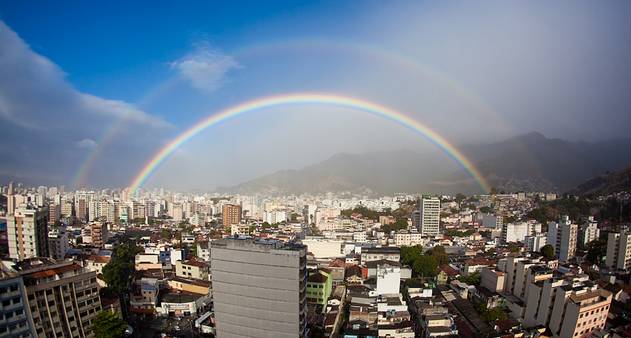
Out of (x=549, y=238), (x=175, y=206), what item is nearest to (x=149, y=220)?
(x=175, y=206)

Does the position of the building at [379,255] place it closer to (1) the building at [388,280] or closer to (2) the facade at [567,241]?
(1) the building at [388,280]

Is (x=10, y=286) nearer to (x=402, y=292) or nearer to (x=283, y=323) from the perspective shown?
(x=283, y=323)

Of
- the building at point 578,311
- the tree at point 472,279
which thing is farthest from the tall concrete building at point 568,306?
the tree at point 472,279

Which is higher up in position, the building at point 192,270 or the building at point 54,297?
the building at point 54,297

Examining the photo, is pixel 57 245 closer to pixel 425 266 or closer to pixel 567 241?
pixel 425 266

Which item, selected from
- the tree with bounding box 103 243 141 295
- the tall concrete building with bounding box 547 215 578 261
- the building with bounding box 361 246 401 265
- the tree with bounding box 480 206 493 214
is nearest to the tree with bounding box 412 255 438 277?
the building with bounding box 361 246 401 265

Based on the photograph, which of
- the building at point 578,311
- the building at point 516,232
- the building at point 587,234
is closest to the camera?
the building at point 578,311
